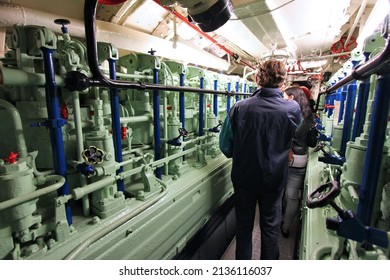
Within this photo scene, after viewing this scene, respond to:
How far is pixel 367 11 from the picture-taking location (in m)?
3.15

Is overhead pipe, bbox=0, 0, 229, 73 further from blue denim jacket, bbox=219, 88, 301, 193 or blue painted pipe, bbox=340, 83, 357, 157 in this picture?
blue painted pipe, bbox=340, 83, 357, 157

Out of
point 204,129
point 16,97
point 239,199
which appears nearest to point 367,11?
point 204,129

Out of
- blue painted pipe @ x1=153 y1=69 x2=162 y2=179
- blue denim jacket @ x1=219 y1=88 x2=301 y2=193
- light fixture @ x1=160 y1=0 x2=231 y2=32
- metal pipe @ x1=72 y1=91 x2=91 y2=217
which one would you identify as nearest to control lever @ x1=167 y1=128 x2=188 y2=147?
blue painted pipe @ x1=153 y1=69 x2=162 y2=179

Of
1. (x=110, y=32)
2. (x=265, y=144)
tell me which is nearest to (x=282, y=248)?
(x=265, y=144)

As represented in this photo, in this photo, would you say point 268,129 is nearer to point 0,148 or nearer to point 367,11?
point 0,148

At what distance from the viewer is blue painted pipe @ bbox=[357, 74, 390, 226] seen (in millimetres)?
756

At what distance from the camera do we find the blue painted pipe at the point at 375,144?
756 millimetres

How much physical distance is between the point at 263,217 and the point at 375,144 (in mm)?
1131

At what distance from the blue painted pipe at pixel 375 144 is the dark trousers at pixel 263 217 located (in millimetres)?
813

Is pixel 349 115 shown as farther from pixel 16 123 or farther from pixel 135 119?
pixel 16 123

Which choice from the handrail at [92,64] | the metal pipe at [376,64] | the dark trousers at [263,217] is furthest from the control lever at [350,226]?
the handrail at [92,64]

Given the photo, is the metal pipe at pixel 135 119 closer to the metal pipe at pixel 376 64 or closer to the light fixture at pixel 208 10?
the light fixture at pixel 208 10

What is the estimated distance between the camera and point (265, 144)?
153 centimetres
